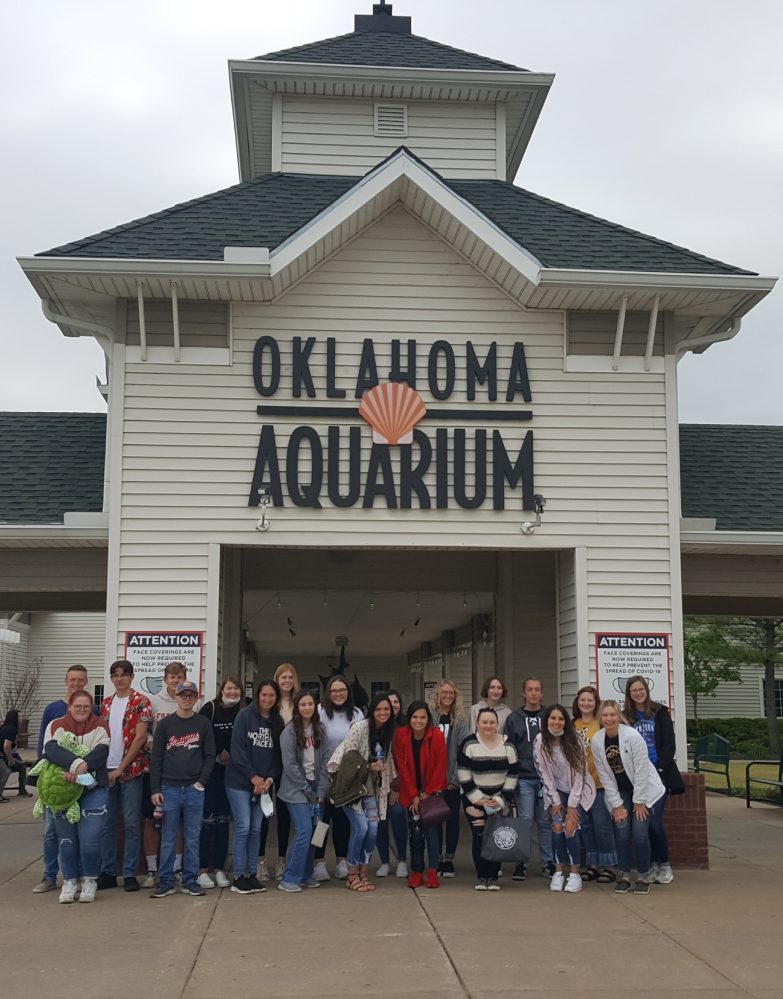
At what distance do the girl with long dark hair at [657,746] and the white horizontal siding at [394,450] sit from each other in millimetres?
1389

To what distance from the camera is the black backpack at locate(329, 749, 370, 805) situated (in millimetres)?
8758

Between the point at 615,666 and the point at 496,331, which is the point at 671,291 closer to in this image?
the point at 496,331

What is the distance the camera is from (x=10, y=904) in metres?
8.58

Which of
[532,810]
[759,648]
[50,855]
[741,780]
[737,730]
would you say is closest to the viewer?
[50,855]

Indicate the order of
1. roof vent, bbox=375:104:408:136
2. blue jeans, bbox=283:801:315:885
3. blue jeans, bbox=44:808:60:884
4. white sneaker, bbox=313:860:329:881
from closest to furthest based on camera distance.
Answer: blue jeans, bbox=283:801:315:885 → blue jeans, bbox=44:808:60:884 → white sneaker, bbox=313:860:329:881 → roof vent, bbox=375:104:408:136

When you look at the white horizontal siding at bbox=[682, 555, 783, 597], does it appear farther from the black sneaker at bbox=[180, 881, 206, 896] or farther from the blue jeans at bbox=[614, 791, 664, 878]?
the black sneaker at bbox=[180, 881, 206, 896]

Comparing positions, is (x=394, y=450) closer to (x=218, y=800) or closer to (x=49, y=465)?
(x=218, y=800)

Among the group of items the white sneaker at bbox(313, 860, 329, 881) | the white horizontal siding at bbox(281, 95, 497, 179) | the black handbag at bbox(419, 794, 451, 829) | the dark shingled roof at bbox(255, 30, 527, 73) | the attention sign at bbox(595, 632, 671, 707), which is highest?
the dark shingled roof at bbox(255, 30, 527, 73)

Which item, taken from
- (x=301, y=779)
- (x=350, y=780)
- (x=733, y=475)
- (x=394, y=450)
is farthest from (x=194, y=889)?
(x=733, y=475)

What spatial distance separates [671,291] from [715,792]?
1175 centimetres

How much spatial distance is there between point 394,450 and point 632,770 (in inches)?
147

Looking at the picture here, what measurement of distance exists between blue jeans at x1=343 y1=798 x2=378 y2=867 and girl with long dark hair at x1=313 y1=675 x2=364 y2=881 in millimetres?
257

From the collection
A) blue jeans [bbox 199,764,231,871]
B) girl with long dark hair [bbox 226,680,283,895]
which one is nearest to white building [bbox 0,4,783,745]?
blue jeans [bbox 199,764,231,871]

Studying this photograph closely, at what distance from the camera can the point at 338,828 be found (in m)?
9.27
